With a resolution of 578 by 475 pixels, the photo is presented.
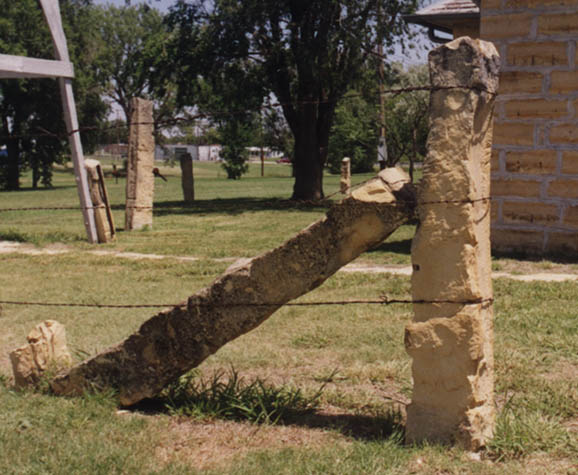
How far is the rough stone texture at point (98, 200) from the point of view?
12516mm

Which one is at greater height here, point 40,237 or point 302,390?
point 40,237

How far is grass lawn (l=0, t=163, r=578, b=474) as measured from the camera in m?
3.70

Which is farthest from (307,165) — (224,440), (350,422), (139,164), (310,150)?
(224,440)

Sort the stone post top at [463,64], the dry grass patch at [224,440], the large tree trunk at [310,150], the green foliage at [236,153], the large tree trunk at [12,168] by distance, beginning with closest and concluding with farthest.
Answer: the stone post top at [463,64] → the dry grass patch at [224,440] → the large tree trunk at [310,150] → the large tree trunk at [12,168] → the green foliage at [236,153]

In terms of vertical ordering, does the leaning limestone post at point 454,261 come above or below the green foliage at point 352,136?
below

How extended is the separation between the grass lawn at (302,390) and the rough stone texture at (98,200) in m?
2.41

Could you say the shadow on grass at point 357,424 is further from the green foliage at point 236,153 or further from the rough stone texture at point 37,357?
the green foliage at point 236,153

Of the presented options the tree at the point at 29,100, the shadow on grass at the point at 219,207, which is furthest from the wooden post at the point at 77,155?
the tree at the point at 29,100

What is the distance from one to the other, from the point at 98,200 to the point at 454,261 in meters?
9.95

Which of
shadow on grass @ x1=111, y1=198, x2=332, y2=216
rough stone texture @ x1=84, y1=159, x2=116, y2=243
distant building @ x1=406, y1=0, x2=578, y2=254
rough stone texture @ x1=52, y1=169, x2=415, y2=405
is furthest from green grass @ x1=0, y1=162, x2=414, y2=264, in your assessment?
rough stone texture @ x1=52, y1=169, x2=415, y2=405

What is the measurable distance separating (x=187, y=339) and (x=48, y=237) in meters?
9.90

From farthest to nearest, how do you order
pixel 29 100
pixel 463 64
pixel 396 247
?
1. pixel 29 100
2. pixel 396 247
3. pixel 463 64

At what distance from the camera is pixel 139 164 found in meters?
14.2

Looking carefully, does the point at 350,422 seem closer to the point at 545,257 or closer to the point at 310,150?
the point at 545,257
